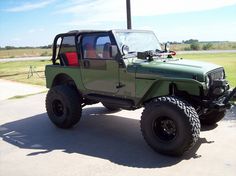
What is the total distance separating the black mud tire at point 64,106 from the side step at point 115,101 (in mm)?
304

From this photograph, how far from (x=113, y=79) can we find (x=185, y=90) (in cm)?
131

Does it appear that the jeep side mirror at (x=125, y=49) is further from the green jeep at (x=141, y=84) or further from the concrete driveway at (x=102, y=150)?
the concrete driveway at (x=102, y=150)

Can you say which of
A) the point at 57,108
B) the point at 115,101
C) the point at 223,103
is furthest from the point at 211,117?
the point at 57,108

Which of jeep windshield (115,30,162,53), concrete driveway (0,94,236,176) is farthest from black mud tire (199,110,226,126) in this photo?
jeep windshield (115,30,162,53)

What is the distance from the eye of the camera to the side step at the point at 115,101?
5.98 meters

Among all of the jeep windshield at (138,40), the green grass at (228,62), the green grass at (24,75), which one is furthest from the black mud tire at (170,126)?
the green grass at (24,75)

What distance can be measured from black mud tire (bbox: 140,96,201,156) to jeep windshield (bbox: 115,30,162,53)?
1.40 meters

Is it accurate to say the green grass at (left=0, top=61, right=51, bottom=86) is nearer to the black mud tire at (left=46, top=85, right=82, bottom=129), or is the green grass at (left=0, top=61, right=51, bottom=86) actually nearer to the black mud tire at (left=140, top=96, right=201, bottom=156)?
the black mud tire at (left=46, top=85, right=82, bottom=129)

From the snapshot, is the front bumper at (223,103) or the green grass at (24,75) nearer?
the front bumper at (223,103)

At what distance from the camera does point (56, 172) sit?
185 inches

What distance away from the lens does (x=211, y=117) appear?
6.45 metres

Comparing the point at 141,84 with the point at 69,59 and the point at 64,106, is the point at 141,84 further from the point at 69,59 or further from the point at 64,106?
the point at 69,59

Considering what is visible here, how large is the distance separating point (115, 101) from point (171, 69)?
129 centimetres

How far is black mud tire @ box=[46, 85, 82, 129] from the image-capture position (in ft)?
21.9
